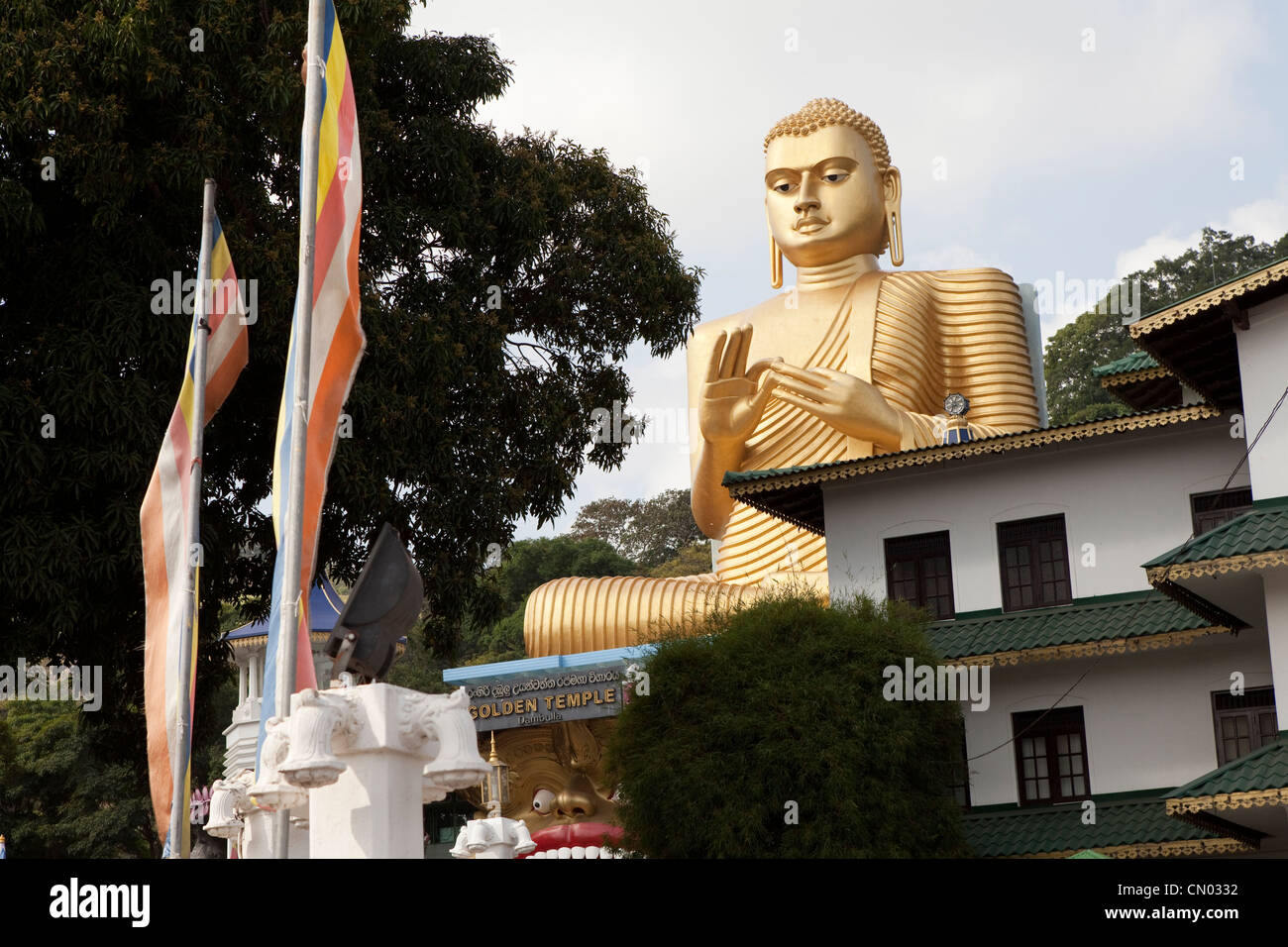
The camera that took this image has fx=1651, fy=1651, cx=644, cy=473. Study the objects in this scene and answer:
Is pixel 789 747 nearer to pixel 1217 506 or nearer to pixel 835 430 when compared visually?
pixel 1217 506

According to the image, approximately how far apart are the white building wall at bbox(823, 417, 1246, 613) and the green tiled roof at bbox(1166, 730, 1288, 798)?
3981mm

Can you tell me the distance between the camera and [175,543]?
13.2m

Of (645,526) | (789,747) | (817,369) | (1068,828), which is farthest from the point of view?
(645,526)

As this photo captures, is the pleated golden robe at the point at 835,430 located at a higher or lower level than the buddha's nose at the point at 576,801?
higher

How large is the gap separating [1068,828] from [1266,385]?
5.31 metres

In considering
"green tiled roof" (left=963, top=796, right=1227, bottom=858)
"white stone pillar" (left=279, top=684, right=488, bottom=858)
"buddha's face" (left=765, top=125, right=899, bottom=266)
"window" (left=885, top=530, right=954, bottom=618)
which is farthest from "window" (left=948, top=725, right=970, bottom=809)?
"white stone pillar" (left=279, top=684, right=488, bottom=858)

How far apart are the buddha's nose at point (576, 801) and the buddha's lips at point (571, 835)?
42 cm

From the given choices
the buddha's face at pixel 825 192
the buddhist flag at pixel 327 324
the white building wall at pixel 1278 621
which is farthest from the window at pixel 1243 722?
the buddhist flag at pixel 327 324

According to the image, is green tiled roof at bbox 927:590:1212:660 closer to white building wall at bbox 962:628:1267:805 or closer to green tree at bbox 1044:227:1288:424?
white building wall at bbox 962:628:1267:805

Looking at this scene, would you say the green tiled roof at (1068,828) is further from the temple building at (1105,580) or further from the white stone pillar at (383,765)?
the white stone pillar at (383,765)

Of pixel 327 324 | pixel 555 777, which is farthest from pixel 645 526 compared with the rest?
pixel 327 324

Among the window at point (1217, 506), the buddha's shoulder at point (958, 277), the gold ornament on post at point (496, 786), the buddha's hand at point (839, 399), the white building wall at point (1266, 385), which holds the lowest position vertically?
the gold ornament on post at point (496, 786)

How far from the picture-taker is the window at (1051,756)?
1909 centimetres
